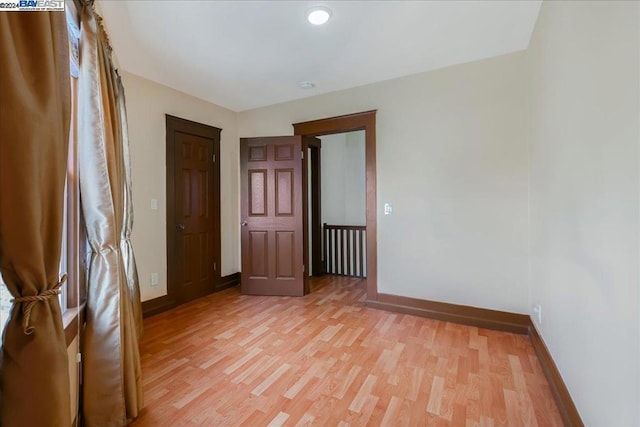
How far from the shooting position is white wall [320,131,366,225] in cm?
490

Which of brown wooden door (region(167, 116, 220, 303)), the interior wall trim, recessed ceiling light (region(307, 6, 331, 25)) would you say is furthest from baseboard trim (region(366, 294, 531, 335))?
recessed ceiling light (region(307, 6, 331, 25))

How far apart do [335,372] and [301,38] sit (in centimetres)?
258

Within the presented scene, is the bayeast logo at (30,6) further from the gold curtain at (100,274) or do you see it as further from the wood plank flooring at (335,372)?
the wood plank flooring at (335,372)

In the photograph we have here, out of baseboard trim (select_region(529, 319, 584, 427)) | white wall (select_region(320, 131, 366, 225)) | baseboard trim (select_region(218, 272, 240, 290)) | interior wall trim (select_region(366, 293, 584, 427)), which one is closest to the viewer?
baseboard trim (select_region(529, 319, 584, 427))

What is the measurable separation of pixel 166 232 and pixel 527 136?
3.77 metres

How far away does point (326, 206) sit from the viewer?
16.4 ft

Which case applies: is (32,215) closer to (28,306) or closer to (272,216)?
(28,306)

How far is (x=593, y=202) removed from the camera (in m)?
1.26

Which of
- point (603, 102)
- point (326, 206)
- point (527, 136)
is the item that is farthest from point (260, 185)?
point (603, 102)

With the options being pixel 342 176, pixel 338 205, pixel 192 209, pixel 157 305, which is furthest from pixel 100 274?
pixel 342 176

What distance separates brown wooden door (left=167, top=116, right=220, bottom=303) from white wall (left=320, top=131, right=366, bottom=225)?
1860 mm

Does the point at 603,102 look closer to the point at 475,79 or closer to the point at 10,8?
the point at 475,79

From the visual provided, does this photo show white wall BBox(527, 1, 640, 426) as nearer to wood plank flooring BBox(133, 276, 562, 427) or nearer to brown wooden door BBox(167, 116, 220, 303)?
wood plank flooring BBox(133, 276, 562, 427)

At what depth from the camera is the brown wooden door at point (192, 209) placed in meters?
A: 3.32
